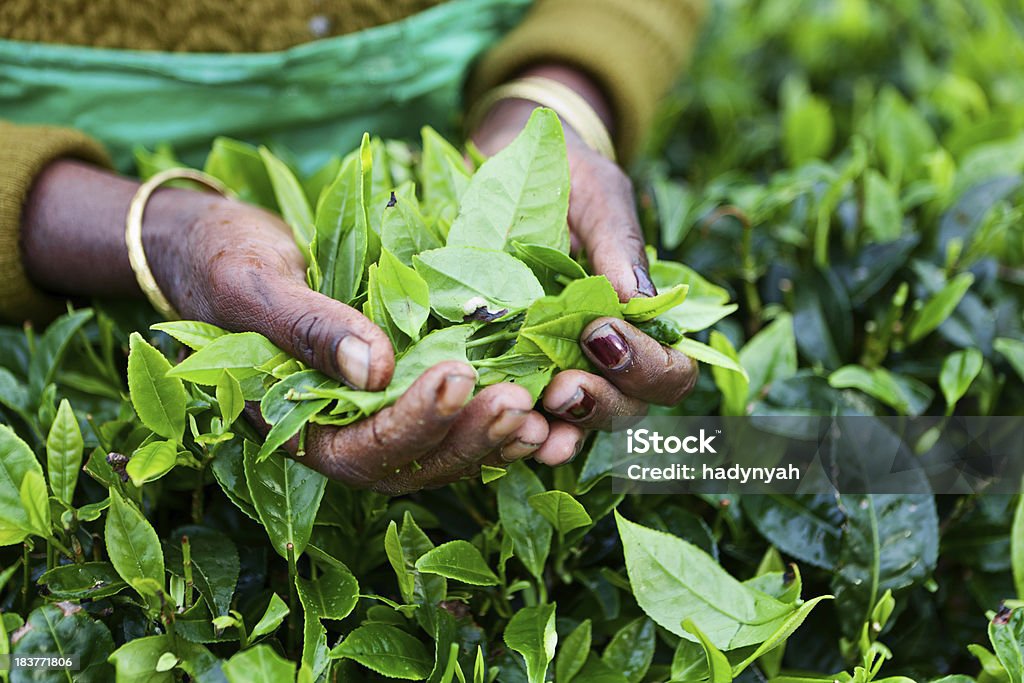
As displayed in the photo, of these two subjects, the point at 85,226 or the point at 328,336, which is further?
the point at 85,226

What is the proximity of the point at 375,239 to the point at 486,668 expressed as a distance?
391 millimetres

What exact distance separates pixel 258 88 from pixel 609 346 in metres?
0.71

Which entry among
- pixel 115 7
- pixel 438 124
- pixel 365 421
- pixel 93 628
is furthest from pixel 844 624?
pixel 115 7

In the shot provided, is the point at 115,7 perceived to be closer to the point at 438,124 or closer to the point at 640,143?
the point at 438,124

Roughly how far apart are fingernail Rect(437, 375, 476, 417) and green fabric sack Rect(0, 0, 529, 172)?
691 millimetres

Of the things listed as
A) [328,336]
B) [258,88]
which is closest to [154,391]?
[328,336]

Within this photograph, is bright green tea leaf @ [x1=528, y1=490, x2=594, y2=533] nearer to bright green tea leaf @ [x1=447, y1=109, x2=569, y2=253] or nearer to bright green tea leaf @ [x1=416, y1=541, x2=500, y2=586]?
bright green tea leaf @ [x1=416, y1=541, x2=500, y2=586]

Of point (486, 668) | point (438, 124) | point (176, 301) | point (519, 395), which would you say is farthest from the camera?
point (438, 124)

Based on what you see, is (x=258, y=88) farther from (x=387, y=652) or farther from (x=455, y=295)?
(x=387, y=652)

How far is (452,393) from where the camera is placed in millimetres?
629

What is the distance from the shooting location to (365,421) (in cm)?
68

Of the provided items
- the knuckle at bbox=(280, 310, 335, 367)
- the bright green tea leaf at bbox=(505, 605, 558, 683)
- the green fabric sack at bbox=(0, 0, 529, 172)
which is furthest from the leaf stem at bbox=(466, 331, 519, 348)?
the green fabric sack at bbox=(0, 0, 529, 172)

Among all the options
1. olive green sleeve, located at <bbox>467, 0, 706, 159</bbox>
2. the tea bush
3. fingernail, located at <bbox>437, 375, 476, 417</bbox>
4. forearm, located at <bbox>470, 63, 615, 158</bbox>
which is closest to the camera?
fingernail, located at <bbox>437, 375, 476, 417</bbox>

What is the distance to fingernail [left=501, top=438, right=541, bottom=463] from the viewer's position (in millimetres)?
707
